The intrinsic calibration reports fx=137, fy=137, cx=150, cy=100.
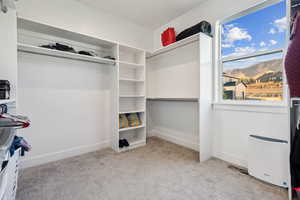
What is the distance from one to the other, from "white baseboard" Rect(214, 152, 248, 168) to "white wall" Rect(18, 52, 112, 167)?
2032 mm

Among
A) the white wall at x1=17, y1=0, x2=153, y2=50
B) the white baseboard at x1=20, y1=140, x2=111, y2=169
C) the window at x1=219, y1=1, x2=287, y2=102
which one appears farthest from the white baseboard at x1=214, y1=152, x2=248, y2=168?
the white wall at x1=17, y1=0, x2=153, y2=50

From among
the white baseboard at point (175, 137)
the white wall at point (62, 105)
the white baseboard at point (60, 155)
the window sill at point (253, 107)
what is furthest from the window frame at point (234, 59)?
the white baseboard at point (60, 155)

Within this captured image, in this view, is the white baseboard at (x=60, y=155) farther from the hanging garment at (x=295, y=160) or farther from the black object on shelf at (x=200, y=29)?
the hanging garment at (x=295, y=160)

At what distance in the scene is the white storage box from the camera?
1491 mm

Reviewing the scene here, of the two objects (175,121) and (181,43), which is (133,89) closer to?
(175,121)

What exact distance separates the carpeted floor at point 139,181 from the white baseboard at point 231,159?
0.11 m

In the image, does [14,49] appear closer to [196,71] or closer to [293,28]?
[196,71]

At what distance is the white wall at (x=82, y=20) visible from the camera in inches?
80.1

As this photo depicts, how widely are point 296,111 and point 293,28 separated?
822mm

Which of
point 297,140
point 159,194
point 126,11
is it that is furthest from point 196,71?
point 159,194

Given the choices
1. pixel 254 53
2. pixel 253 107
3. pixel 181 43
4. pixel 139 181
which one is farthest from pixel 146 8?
pixel 139 181

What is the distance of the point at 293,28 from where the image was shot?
129cm

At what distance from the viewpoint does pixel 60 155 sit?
2234mm

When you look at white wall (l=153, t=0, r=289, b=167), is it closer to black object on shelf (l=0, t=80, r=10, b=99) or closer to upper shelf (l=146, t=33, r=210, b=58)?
upper shelf (l=146, t=33, r=210, b=58)
